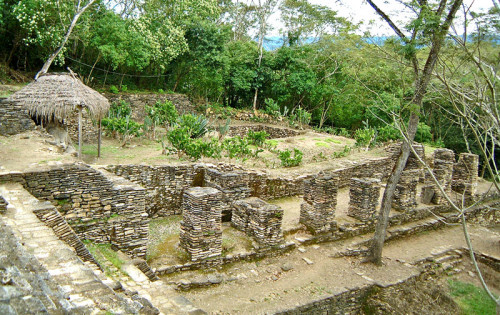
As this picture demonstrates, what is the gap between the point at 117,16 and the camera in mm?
18625

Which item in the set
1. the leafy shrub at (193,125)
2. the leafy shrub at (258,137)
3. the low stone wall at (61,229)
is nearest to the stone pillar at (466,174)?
the leafy shrub at (258,137)

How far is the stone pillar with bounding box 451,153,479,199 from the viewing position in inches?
578

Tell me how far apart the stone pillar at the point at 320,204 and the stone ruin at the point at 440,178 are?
196 inches

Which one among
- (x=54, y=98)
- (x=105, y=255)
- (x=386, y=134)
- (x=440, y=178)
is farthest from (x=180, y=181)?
(x=386, y=134)

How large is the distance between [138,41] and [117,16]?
1.64 m

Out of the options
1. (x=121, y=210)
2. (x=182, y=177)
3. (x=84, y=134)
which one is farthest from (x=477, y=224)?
(x=84, y=134)

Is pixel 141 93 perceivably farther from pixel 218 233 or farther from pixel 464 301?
pixel 464 301

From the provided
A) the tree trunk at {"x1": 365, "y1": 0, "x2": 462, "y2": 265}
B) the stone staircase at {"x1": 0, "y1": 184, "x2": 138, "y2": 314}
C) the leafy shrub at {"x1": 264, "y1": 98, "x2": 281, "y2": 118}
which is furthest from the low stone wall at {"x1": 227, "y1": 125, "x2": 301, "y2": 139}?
the stone staircase at {"x1": 0, "y1": 184, "x2": 138, "y2": 314}

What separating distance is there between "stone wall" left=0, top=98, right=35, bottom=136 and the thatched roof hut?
6.6 inches

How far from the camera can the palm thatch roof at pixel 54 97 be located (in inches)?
431

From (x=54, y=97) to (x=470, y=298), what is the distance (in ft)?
38.1

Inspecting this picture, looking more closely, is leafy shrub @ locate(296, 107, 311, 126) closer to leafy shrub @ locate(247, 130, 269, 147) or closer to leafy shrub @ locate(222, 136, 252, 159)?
leafy shrub @ locate(247, 130, 269, 147)

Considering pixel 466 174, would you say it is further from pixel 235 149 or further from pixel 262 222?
pixel 262 222

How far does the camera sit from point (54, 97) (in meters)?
11.1
